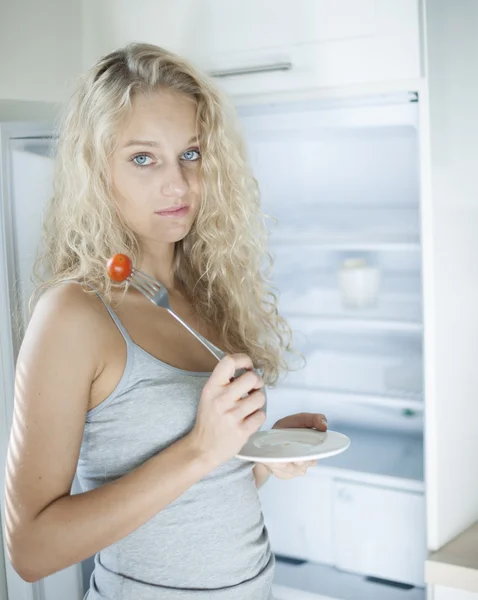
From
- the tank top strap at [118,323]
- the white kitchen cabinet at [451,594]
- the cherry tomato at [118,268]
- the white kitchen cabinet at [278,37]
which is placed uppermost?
the white kitchen cabinet at [278,37]

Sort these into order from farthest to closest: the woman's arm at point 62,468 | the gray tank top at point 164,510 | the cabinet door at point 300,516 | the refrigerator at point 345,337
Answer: the cabinet door at point 300,516
the refrigerator at point 345,337
the gray tank top at point 164,510
the woman's arm at point 62,468

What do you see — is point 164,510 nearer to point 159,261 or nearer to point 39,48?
point 159,261

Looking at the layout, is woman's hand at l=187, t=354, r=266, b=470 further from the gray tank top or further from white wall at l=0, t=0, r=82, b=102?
white wall at l=0, t=0, r=82, b=102

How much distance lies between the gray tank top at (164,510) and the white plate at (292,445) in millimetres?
Result: 62

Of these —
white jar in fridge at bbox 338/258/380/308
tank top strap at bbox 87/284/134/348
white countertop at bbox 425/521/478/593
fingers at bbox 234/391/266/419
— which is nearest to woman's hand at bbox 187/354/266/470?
fingers at bbox 234/391/266/419

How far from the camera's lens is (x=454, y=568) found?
1.41m

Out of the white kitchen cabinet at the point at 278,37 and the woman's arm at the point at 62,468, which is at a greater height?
the white kitchen cabinet at the point at 278,37

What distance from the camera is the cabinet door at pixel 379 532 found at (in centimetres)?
172

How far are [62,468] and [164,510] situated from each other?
0.64 feet

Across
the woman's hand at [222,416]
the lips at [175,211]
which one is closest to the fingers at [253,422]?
the woman's hand at [222,416]

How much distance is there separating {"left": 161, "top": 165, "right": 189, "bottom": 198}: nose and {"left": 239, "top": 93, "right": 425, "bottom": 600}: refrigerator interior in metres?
0.59

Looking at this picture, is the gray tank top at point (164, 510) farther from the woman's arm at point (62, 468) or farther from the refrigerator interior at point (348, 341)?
the refrigerator interior at point (348, 341)

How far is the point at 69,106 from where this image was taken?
1.17m

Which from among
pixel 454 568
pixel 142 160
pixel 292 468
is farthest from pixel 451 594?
pixel 142 160
